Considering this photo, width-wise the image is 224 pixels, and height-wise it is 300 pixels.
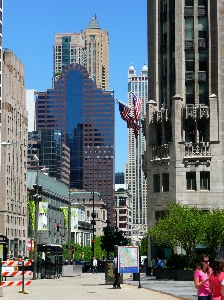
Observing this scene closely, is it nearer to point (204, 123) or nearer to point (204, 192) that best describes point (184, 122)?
point (204, 123)

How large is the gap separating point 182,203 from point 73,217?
109ft

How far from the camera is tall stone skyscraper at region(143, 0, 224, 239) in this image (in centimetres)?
7825

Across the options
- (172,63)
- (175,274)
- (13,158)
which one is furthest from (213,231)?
(13,158)

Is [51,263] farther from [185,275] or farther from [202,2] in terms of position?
[202,2]

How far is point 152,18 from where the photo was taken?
85.1m

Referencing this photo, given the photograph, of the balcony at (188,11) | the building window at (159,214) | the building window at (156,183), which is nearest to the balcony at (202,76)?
the balcony at (188,11)

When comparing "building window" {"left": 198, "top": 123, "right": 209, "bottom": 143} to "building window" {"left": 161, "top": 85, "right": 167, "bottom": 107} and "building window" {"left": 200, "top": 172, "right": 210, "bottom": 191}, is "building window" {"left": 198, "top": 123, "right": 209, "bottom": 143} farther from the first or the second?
"building window" {"left": 161, "top": 85, "right": 167, "bottom": 107}

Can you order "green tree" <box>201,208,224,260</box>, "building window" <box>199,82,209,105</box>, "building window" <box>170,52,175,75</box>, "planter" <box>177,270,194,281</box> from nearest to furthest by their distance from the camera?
"planter" <box>177,270,194,281</box> < "green tree" <box>201,208,224,260</box> < "building window" <box>199,82,209,105</box> < "building window" <box>170,52,175,75</box>

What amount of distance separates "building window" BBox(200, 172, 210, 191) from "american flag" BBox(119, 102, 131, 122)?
9887 mm

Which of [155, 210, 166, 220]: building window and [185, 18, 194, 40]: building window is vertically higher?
[185, 18, 194, 40]: building window

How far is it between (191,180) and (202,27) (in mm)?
16260

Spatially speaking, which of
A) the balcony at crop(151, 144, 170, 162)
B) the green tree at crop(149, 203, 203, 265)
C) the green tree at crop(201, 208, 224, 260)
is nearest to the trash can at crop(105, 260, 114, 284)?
the green tree at crop(149, 203, 203, 265)

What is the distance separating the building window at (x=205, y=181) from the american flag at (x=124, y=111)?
32.4 ft

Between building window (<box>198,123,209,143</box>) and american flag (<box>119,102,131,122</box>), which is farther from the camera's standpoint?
american flag (<box>119,102,131,122</box>)
